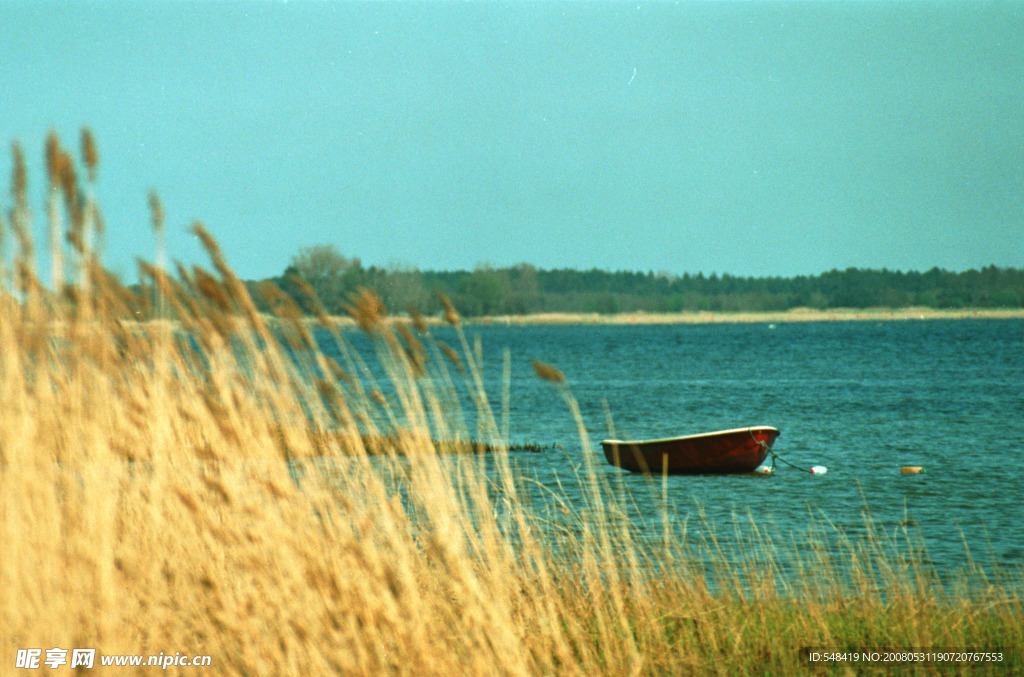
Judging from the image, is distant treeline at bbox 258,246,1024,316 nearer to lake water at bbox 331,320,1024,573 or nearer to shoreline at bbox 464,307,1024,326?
shoreline at bbox 464,307,1024,326

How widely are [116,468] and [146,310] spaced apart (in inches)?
29.5

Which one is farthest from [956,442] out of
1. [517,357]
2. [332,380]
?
[517,357]

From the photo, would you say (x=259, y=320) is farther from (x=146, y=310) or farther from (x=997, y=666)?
(x=997, y=666)

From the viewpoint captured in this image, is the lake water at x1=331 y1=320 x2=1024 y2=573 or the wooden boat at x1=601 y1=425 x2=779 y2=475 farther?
the wooden boat at x1=601 y1=425 x2=779 y2=475

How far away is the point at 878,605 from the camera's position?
221 inches

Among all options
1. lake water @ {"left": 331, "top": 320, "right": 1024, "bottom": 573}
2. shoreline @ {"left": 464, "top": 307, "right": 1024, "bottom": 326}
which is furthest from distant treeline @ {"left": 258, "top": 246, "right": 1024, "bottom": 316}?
lake water @ {"left": 331, "top": 320, "right": 1024, "bottom": 573}

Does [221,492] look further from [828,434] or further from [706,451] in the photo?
[828,434]

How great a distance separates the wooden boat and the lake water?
0.33m

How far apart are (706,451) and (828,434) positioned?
12.3 metres

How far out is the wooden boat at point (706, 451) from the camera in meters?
18.0

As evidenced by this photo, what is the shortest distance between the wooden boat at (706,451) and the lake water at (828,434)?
33cm

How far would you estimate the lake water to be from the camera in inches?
563

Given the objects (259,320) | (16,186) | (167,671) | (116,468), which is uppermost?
(16,186)

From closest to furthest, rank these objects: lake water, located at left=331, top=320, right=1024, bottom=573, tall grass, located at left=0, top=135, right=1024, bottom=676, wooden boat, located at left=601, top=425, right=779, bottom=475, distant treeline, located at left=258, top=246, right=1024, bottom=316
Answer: tall grass, located at left=0, top=135, right=1024, bottom=676, lake water, located at left=331, top=320, right=1024, bottom=573, wooden boat, located at left=601, top=425, right=779, bottom=475, distant treeline, located at left=258, top=246, right=1024, bottom=316
